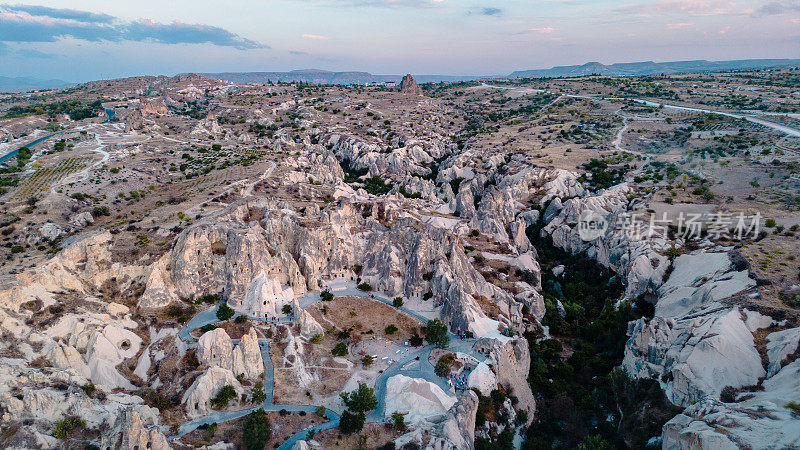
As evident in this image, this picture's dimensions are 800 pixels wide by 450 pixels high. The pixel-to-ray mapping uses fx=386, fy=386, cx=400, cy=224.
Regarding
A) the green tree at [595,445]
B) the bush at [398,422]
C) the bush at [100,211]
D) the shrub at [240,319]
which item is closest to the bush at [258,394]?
the shrub at [240,319]

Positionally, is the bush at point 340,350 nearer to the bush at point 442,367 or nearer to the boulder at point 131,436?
the bush at point 442,367

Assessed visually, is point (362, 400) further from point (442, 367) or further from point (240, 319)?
point (240, 319)

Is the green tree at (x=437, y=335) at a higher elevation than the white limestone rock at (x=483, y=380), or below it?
higher

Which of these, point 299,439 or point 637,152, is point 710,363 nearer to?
point 299,439

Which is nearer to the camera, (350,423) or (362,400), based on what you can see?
(350,423)

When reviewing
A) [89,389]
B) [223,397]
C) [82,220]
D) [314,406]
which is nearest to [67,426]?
[89,389]

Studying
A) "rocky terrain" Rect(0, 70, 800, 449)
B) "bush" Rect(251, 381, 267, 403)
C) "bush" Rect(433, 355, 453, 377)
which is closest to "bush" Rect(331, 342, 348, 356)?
"rocky terrain" Rect(0, 70, 800, 449)

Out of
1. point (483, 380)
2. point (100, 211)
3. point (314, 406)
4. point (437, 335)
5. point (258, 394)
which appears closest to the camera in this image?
point (258, 394)
